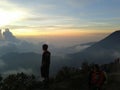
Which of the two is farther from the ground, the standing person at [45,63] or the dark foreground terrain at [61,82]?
the standing person at [45,63]

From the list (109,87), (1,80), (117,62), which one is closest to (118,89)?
(109,87)

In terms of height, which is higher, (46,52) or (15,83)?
(46,52)

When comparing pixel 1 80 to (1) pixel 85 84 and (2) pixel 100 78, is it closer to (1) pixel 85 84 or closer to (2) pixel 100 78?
(1) pixel 85 84

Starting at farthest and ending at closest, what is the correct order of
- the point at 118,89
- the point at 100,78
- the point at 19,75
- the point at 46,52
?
the point at 19,75 < the point at 118,89 < the point at 46,52 < the point at 100,78

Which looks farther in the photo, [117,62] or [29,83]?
[117,62]

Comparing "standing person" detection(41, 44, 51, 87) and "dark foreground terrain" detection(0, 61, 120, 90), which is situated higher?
"standing person" detection(41, 44, 51, 87)

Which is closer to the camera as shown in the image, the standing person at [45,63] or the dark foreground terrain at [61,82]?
the standing person at [45,63]

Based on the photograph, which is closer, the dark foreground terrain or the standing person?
the standing person

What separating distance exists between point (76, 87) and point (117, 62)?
11096 mm

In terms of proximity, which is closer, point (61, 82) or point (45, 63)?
point (45, 63)

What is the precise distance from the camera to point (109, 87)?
2083 cm

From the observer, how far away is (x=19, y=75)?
24938mm

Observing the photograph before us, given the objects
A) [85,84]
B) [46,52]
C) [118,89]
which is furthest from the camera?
[85,84]

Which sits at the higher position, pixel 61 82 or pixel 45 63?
pixel 45 63
